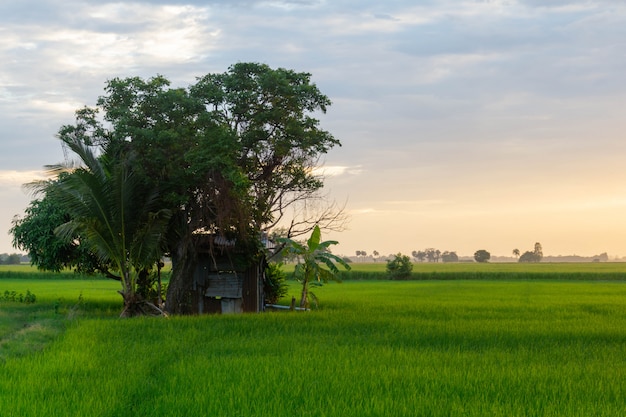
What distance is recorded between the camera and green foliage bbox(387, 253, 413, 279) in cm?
5801

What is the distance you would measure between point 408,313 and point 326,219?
3.89m

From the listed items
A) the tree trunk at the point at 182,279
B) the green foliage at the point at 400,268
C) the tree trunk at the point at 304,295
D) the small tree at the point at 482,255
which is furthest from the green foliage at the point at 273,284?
the small tree at the point at 482,255

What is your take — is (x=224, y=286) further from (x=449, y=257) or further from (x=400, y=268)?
(x=449, y=257)

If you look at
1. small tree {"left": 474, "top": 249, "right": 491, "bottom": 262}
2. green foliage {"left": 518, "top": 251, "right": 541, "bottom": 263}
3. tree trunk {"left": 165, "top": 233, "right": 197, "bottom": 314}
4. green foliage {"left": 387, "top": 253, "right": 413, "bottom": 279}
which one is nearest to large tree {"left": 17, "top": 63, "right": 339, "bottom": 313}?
tree trunk {"left": 165, "top": 233, "right": 197, "bottom": 314}

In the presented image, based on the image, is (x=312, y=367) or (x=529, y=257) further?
(x=529, y=257)

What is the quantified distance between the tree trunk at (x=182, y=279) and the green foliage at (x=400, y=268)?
37631mm

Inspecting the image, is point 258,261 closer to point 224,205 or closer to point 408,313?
point 224,205

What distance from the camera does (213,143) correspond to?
19766 mm

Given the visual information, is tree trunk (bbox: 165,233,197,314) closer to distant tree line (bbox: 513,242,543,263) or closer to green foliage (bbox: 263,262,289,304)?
green foliage (bbox: 263,262,289,304)

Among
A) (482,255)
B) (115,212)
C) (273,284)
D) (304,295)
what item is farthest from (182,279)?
(482,255)

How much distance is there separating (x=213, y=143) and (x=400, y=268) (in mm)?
39977

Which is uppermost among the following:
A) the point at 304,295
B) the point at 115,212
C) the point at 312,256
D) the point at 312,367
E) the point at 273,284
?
the point at 115,212

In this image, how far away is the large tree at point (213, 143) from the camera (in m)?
20.2

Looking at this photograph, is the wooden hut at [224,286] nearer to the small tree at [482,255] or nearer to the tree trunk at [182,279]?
the tree trunk at [182,279]
